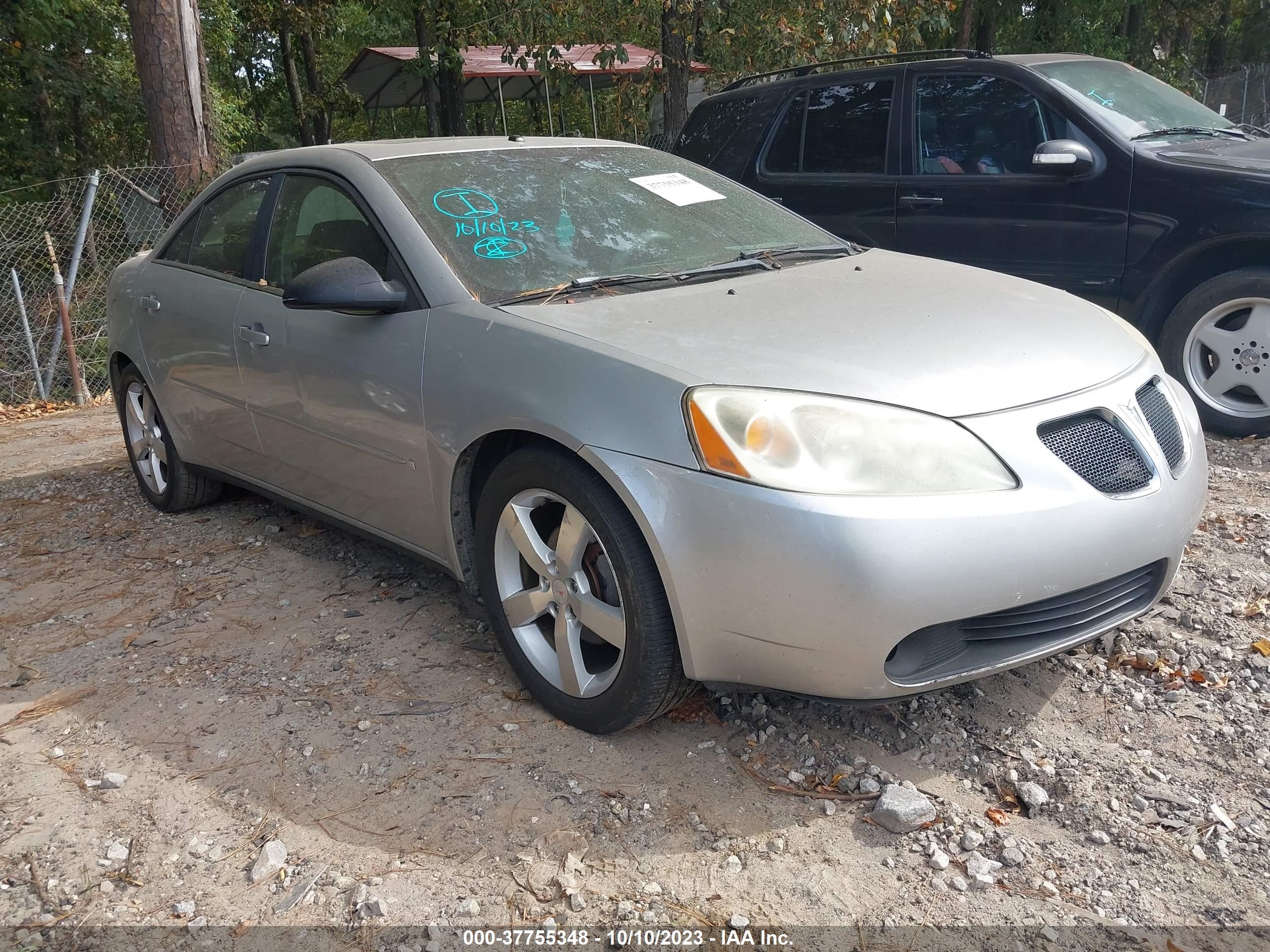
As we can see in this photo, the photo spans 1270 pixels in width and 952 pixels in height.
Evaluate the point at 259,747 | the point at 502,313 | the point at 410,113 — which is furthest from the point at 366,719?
the point at 410,113

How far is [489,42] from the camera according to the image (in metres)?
10.3

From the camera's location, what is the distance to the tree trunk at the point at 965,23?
18.8 m

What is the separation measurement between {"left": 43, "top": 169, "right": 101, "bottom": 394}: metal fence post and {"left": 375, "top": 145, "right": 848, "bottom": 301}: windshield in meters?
5.90

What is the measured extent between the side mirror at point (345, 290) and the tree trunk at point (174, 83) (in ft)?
21.5

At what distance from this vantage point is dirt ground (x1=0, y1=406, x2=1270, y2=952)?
2217 mm

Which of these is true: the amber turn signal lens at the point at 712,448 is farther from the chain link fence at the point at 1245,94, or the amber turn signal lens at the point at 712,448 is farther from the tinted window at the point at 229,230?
the chain link fence at the point at 1245,94

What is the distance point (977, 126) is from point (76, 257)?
663cm

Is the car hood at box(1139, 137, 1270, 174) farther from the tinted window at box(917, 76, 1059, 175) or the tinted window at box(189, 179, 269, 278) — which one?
the tinted window at box(189, 179, 269, 278)

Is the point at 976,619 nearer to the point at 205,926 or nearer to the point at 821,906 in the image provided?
the point at 821,906

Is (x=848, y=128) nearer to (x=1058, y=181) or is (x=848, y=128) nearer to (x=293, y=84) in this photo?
(x=1058, y=181)

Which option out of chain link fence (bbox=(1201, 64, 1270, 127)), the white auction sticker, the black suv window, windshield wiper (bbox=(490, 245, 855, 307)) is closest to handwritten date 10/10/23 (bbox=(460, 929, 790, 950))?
windshield wiper (bbox=(490, 245, 855, 307))

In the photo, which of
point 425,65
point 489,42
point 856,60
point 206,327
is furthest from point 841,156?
point 425,65

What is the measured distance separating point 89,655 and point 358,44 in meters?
32.0

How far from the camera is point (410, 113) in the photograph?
25422 mm
